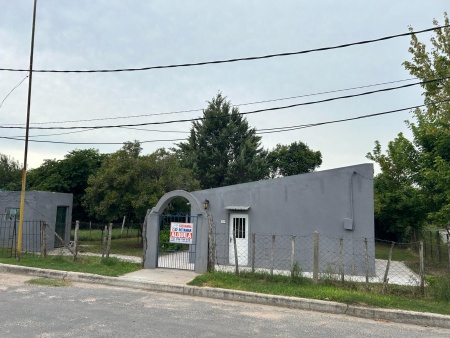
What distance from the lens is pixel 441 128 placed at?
16.5 meters

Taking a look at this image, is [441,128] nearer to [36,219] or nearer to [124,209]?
[124,209]

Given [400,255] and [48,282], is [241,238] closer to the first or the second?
[48,282]

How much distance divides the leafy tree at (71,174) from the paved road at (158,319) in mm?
18884

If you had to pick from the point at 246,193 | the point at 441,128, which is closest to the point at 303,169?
the point at 441,128

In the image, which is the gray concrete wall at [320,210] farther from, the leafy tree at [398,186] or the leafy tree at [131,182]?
the leafy tree at [398,186]

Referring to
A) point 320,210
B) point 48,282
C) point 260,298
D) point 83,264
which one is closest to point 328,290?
point 260,298

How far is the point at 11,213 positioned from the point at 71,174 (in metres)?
8.42

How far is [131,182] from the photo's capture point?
19547mm

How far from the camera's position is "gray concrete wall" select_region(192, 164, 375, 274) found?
13328 mm

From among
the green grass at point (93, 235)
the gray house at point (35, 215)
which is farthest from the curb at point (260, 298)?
the green grass at point (93, 235)

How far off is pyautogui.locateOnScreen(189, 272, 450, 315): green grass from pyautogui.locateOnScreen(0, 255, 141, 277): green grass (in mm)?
2733

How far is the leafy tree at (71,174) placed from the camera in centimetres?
2666

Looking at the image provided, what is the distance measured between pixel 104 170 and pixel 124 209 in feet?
7.74

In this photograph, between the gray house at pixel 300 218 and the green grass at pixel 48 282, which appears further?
the gray house at pixel 300 218
